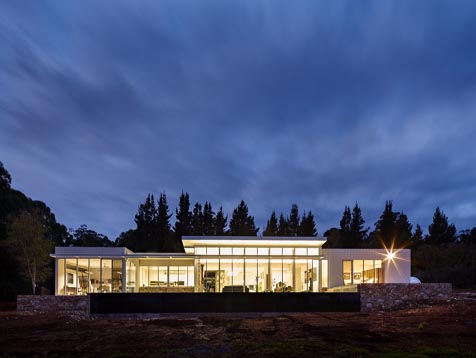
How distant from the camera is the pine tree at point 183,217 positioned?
5591 cm

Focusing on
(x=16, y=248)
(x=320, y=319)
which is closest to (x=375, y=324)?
(x=320, y=319)

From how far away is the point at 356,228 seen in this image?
186 ft

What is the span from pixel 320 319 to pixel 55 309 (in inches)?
506

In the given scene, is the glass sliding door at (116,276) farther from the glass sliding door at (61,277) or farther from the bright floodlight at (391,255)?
the bright floodlight at (391,255)

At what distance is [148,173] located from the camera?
62781 millimetres

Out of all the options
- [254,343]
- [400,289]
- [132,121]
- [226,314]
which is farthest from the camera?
[132,121]

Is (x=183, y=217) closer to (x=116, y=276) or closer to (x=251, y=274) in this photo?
(x=116, y=276)

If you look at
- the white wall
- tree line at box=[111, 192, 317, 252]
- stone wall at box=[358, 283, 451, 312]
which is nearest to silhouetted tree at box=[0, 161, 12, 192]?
tree line at box=[111, 192, 317, 252]

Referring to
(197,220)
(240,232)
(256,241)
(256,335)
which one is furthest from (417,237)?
(256,335)

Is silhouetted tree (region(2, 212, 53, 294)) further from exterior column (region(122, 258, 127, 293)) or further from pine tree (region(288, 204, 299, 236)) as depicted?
pine tree (region(288, 204, 299, 236))

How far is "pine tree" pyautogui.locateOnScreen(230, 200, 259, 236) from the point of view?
57.9 meters

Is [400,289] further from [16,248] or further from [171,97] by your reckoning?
[16,248]

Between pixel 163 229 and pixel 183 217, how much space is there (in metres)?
3.24

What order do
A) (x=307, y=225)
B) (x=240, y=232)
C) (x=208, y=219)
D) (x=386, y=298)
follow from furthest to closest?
1. (x=307, y=225)
2. (x=208, y=219)
3. (x=240, y=232)
4. (x=386, y=298)
